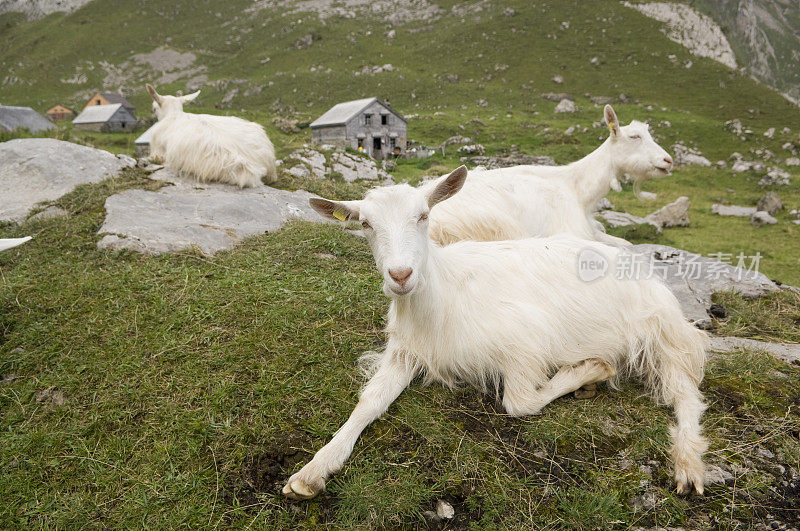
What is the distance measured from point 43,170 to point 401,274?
8.46m

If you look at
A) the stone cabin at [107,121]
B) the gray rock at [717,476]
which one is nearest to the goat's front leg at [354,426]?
the gray rock at [717,476]

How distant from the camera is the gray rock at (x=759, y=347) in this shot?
447 centimetres

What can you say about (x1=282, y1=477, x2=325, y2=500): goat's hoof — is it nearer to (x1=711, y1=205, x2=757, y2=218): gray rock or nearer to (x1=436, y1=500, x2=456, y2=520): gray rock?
(x1=436, y1=500, x2=456, y2=520): gray rock

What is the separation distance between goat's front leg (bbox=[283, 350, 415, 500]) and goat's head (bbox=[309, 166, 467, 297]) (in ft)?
2.60

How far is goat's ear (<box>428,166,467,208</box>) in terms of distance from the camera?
340 centimetres

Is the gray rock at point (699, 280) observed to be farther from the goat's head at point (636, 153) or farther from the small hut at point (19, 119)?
the small hut at point (19, 119)

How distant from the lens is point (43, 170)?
8125 mm

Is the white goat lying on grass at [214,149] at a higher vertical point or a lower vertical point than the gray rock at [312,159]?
higher

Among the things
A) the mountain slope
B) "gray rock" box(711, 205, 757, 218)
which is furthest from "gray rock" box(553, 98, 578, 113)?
"gray rock" box(711, 205, 757, 218)

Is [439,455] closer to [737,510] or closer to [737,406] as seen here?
[737,510]

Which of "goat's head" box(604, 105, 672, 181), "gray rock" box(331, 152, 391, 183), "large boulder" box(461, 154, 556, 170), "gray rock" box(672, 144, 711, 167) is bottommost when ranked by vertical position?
"gray rock" box(672, 144, 711, 167)

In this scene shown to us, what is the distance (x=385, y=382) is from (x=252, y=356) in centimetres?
129

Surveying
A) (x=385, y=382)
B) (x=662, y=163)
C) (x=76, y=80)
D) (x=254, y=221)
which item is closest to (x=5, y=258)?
(x=254, y=221)

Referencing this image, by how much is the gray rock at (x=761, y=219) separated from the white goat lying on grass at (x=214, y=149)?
1813cm
